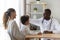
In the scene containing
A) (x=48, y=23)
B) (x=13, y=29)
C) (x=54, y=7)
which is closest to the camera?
(x=13, y=29)

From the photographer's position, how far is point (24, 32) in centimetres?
309

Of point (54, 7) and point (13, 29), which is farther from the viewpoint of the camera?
point (54, 7)

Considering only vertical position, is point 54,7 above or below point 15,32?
above

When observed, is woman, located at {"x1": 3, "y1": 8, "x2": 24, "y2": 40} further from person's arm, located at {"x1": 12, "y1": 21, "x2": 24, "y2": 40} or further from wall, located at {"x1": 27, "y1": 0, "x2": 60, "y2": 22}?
wall, located at {"x1": 27, "y1": 0, "x2": 60, "y2": 22}

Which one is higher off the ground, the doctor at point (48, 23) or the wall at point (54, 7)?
the wall at point (54, 7)

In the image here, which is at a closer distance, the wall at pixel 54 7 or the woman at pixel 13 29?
the woman at pixel 13 29

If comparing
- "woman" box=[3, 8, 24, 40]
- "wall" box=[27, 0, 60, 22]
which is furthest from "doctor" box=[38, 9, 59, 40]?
"wall" box=[27, 0, 60, 22]

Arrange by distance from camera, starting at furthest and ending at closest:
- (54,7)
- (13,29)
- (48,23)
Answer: (54,7)
(48,23)
(13,29)

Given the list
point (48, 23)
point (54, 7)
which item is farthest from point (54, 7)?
point (48, 23)

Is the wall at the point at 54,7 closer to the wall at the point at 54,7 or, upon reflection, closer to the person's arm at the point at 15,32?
the wall at the point at 54,7

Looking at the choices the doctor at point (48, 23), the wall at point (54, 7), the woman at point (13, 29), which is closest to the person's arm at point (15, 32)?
the woman at point (13, 29)

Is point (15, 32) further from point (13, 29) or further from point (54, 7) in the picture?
point (54, 7)

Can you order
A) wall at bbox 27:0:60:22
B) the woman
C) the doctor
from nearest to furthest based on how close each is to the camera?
the woman, the doctor, wall at bbox 27:0:60:22

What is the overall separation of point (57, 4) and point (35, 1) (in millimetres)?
666
